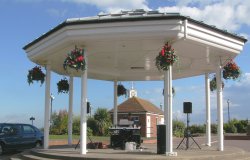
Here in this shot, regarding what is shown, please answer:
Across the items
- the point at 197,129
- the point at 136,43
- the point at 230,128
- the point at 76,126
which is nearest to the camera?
the point at 136,43

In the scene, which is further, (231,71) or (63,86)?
(63,86)

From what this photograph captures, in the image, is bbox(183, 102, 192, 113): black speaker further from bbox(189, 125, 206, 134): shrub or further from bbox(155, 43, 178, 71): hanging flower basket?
bbox(189, 125, 206, 134): shrub

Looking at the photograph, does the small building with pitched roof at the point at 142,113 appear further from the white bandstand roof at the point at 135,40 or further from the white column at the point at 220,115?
the white column at the point at 220,115

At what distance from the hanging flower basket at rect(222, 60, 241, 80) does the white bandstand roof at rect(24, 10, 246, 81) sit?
1.07 feet

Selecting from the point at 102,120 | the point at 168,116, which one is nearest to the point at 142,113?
the point at 102,120

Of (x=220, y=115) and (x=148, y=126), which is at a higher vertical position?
(x=220, y=115)

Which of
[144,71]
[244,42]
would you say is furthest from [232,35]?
[144,71]

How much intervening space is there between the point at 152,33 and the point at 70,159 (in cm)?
491

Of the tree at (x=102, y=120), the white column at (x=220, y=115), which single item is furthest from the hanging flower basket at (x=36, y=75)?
the tree at (x=102, y=120)

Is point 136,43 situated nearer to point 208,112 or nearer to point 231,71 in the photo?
point 231,71

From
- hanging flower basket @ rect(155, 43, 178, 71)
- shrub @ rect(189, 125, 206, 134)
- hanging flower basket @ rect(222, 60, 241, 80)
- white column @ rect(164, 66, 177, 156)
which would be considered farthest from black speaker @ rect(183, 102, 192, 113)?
shrub @ rect(189, 125, 206, 134)

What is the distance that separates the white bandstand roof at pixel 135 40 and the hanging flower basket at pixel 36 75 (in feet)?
1.04

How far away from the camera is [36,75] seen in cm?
1686

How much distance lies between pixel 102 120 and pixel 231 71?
23374 mm
